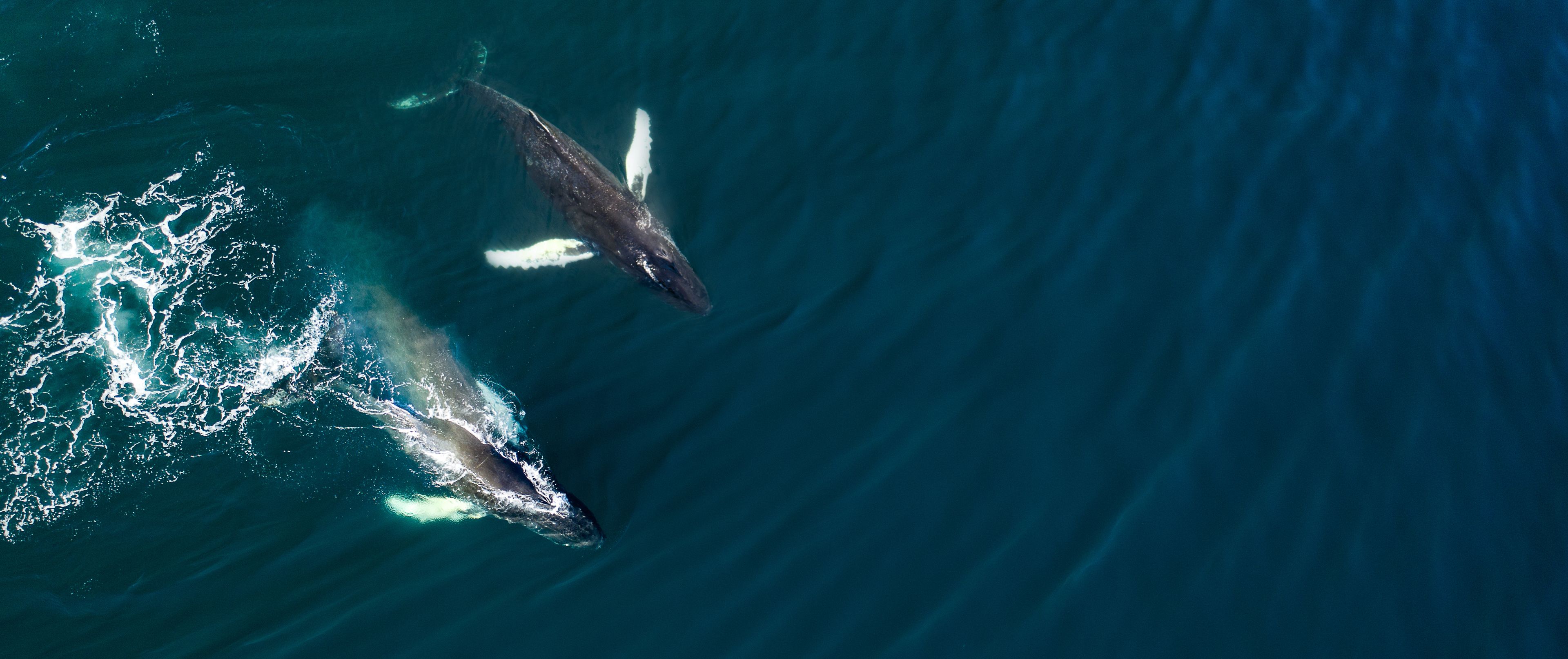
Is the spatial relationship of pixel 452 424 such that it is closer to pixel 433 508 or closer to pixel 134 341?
pixel 433 508

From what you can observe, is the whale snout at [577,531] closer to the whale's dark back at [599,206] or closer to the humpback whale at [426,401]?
the humpback whale at [426,401]

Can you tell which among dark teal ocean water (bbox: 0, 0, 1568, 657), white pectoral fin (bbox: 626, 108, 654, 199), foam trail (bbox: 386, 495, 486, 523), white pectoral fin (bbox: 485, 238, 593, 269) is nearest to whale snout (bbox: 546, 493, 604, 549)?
dark teal ocean water (bbox: 0, 0, 1568, 657)

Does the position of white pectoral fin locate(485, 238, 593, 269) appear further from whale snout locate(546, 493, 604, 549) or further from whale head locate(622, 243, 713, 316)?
whale snout locate(546, 493, 604, 549)

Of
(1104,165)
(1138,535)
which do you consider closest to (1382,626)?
(1138,535)

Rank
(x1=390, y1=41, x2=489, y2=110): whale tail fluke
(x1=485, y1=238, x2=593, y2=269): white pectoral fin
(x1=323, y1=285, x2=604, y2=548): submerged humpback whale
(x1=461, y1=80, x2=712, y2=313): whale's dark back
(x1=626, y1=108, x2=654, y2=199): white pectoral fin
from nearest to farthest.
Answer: (x1=323, y1=285, x2=604, y2=548): submerged humpback whale, (x1=461, y1=80, x2=712, y2=313): whale's dark back, (x1=485, y1=238, x2=593, y2=269): white pectoral fin, (x1=626, y1=108, x2=654, y2=199): white pectoral fin, (x1=390, y1=41, x2=489, y2=110): whale tail fluke

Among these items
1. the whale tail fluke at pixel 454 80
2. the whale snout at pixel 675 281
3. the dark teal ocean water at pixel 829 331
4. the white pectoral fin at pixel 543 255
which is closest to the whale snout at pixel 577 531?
the dark teal ocean water at pixel 829 331
